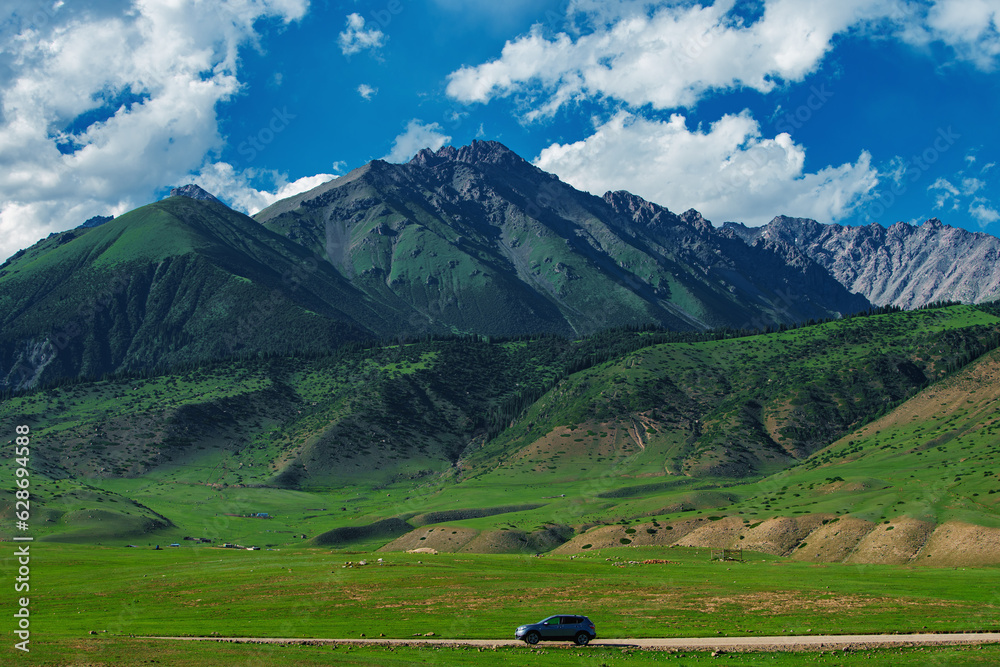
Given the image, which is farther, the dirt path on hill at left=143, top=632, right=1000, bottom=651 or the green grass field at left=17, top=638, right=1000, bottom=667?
the dirt path on hill at left=143, top=632, right=1000, bottom=651

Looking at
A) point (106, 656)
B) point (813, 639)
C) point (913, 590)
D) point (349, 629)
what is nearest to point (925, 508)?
point (913, 590)

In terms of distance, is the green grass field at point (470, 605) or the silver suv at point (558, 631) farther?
the silver suv at point (558, 631)

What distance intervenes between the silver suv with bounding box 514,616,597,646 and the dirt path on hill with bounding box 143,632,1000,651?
464 millimetres

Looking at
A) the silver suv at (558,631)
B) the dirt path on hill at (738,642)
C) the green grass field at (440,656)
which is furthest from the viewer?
the silver suv at (558,631)

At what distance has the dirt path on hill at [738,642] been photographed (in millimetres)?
46844

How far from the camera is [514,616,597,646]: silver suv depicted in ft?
164

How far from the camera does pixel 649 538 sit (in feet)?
433

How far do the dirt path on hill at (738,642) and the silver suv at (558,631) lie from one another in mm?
464
